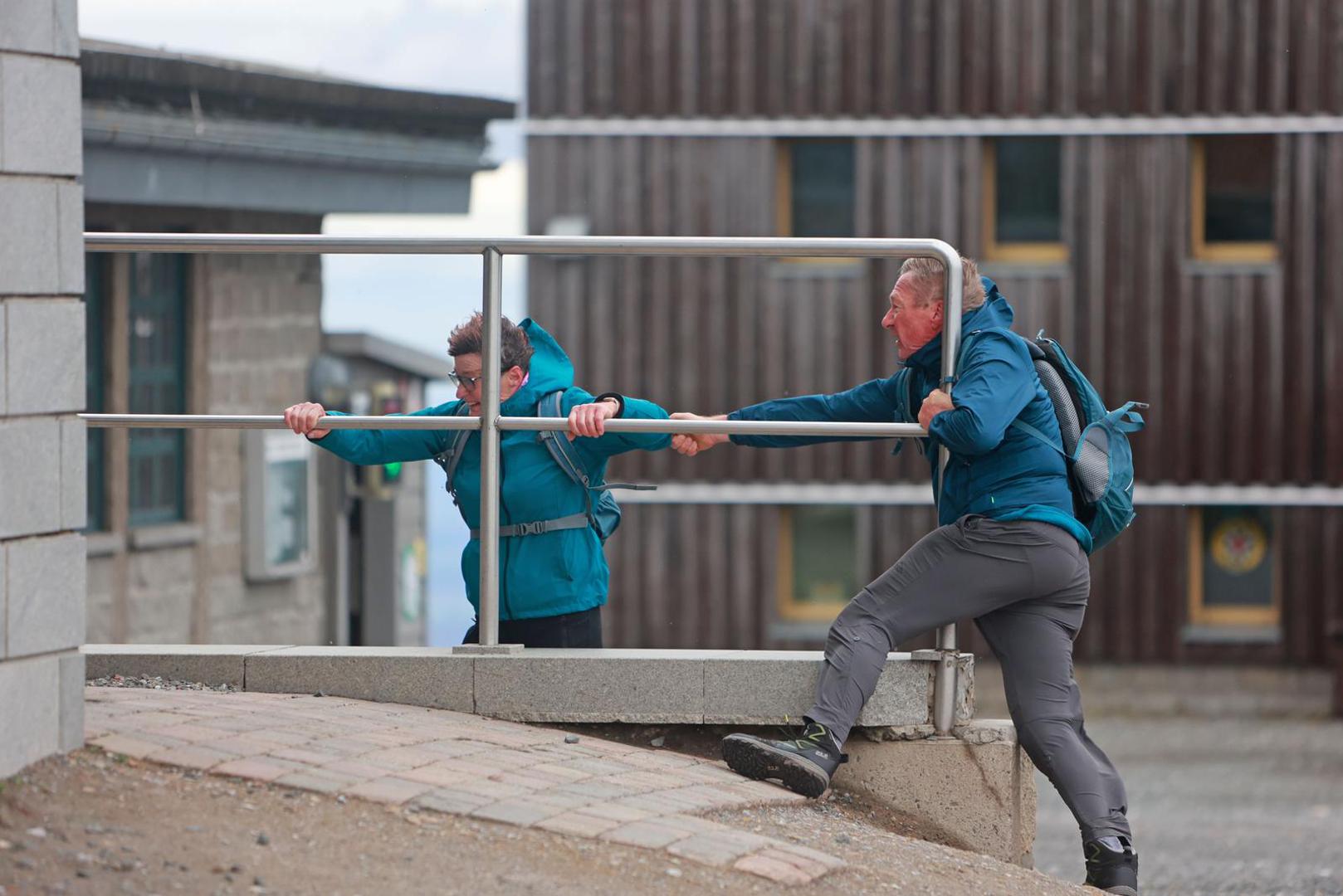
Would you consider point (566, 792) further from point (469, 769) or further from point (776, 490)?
point (776, 490)

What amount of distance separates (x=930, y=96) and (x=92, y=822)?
1370cm

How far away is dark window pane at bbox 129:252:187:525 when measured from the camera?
42.8ft

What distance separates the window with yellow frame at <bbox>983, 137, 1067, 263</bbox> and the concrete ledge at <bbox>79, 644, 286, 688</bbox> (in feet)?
39.8

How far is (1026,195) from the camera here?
17500 mm

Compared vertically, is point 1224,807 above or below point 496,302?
below

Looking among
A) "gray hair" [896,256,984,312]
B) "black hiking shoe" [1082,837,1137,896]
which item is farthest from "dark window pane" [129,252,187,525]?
"black hiking shoe" [1082,837,1137,896]

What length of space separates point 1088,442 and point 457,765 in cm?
Result: 200

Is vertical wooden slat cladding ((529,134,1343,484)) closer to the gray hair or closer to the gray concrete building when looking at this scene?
the gray concrete building

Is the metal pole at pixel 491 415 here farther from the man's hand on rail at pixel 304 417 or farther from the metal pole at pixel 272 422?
the man's hand on rail at pixel 304 417

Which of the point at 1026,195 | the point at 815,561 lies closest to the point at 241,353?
the point at 815,561

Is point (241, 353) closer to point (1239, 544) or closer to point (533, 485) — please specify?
point (533, 485)

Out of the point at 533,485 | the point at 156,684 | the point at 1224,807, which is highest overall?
the point at 533,485

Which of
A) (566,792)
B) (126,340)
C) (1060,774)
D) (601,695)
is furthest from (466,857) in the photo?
(126,340)

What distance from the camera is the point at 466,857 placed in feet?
15.3
